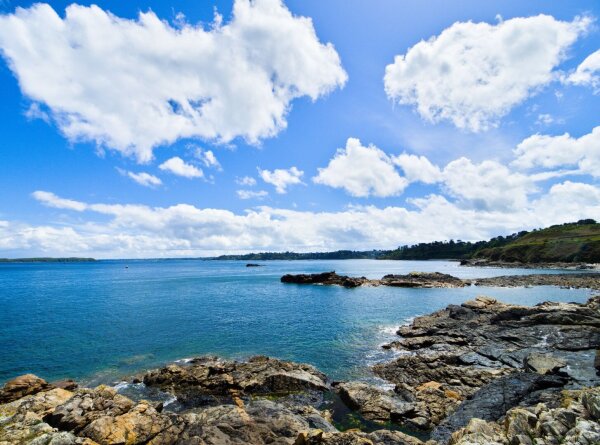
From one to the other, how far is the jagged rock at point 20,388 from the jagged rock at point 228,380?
7.71m

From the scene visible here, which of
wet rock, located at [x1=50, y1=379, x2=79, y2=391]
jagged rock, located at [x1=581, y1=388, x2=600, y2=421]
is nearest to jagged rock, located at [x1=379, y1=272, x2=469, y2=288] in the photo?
jagged rock, located at [x1=581, y1=388, x2=600, y2=421]

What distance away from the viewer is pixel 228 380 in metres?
27.3

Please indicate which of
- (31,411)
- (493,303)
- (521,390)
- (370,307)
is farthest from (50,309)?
(493,303)

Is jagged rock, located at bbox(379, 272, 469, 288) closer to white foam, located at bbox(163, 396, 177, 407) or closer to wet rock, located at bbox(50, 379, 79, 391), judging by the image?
white foam, located at bbox(163, 396, 177, 407)

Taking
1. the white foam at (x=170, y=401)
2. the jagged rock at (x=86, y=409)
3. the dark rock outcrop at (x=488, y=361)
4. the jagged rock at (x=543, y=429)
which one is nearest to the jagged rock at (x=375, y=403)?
the dark rock outcrop at (x=488, y=361)

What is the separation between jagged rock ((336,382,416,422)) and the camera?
21547 mm

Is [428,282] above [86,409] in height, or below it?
below

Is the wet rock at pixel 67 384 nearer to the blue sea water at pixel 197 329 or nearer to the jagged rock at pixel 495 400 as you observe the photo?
the blue sea water at pixel 197 329

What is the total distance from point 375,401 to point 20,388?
27.0 meters

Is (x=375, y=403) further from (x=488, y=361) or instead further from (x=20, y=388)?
(x=20, y=388)

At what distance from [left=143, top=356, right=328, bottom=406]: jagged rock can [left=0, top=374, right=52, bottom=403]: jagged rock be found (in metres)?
7.71

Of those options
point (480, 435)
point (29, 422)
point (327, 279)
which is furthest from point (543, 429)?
point (327, 279)

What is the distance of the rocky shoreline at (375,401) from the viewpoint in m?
14.5

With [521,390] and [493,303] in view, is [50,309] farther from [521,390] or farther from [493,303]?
[493,303]
